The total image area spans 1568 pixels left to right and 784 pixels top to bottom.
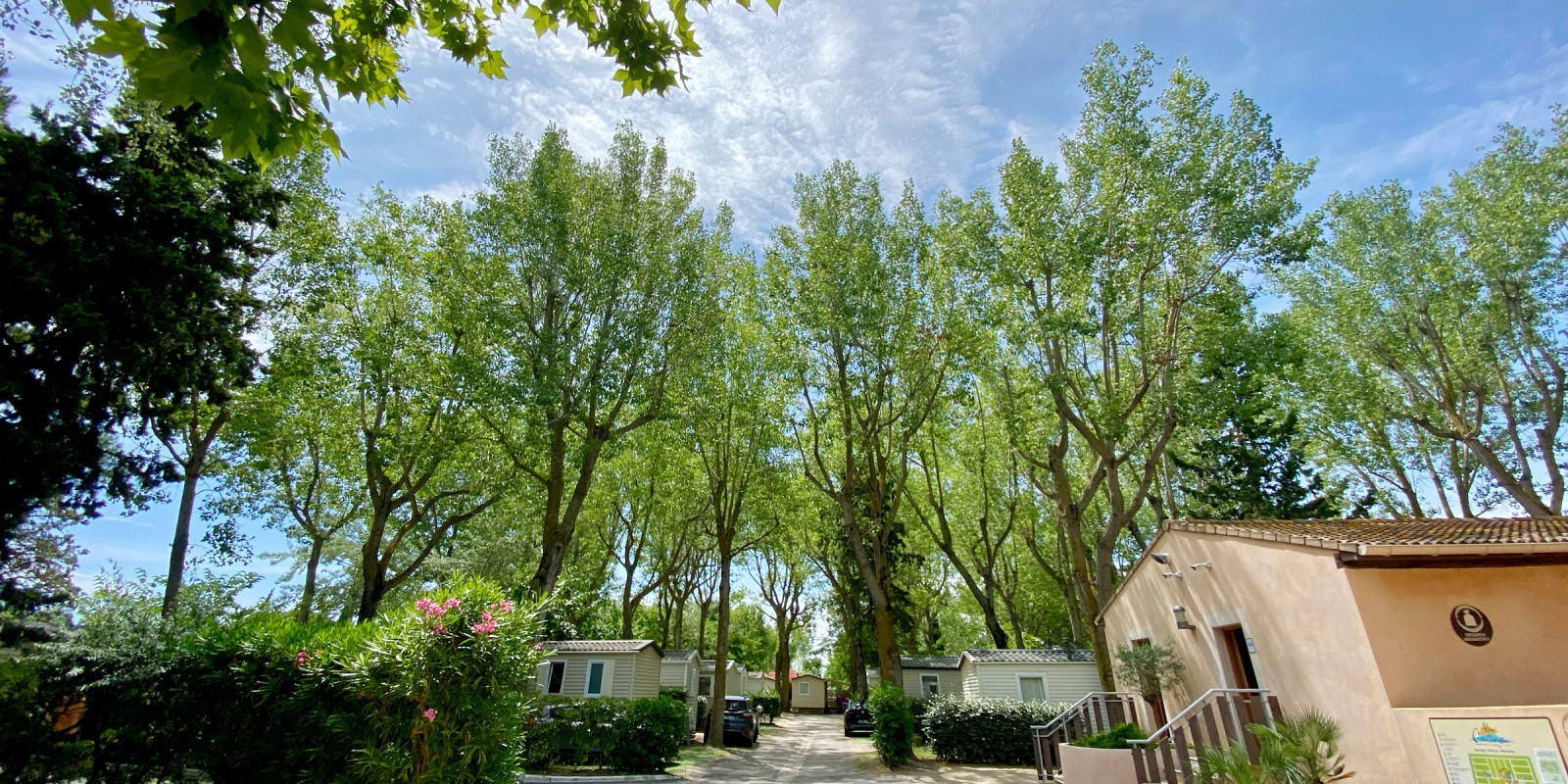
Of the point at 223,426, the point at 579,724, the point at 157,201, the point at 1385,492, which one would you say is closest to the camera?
the point at 157,201

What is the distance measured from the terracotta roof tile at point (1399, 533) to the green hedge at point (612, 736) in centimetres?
1244

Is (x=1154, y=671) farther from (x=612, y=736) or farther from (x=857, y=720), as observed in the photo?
(x=857, y=720)

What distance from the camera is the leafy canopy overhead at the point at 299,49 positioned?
2258 millimetres

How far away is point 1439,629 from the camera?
7426 millimetres

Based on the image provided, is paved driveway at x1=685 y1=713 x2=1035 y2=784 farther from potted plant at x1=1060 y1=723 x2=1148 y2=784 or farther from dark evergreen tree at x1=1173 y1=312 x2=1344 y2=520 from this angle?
dark evergreen tree at x1=1173 y1=312 x2=1344 y2=520

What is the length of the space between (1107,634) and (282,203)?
69.6ft

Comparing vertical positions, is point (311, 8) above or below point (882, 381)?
below

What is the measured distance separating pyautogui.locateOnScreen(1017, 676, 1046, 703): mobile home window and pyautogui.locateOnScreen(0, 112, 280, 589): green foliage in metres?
22.3

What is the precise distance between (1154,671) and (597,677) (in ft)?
56.9

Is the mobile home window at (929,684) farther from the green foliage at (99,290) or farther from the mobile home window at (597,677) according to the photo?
the green foliage at (99,290)

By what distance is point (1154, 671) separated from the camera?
1174 centimetres

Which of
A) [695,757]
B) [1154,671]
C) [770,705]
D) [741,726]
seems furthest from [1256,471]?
[770,705]

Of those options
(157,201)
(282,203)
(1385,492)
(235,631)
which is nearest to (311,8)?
(235,631)

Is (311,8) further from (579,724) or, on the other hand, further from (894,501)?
(894,501)
